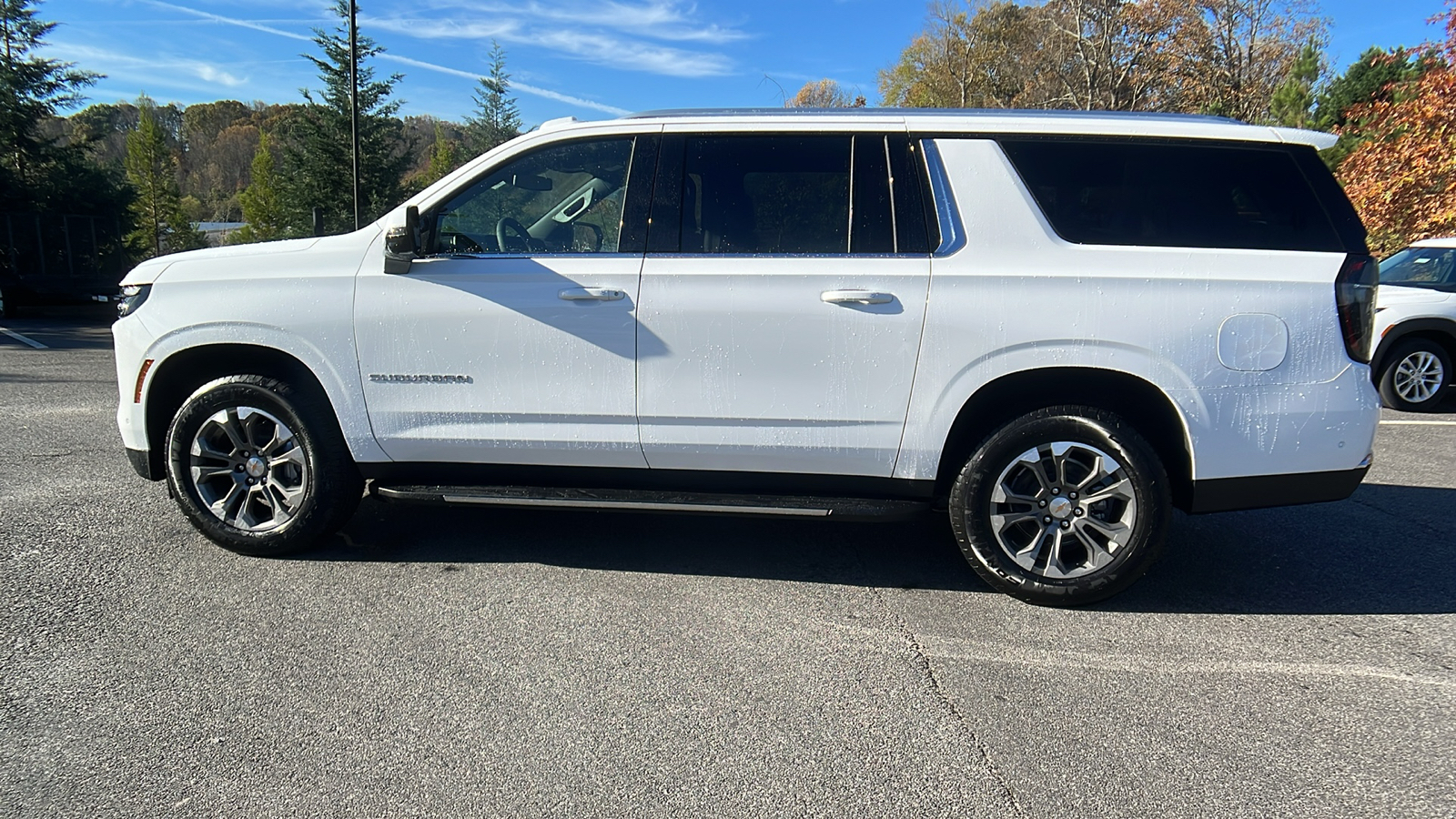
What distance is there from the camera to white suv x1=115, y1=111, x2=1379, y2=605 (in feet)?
11.4

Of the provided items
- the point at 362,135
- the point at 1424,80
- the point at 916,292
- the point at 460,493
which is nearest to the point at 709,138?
the point at 916,292

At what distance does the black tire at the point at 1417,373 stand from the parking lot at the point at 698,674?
4780 millimetres

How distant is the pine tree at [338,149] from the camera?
3381 centimetres

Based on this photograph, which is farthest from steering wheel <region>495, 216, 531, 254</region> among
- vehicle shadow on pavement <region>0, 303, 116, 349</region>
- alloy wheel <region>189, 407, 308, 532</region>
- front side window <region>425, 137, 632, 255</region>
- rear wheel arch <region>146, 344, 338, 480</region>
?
vehicle shadow on pavement <region>0, 303, 116, 349</region>

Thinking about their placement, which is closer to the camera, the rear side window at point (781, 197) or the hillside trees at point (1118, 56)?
the rear side window at point (781, 197)

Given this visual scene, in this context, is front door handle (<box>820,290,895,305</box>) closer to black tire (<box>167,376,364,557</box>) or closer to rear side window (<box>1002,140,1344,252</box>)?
rear side window (<box>1002,140,1344,252</box>)

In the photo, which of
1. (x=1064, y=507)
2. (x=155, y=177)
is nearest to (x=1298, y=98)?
(x=1064, y=507)

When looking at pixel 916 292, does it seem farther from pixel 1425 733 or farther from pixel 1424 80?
pixel 1424 80

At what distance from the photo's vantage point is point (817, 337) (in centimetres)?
359

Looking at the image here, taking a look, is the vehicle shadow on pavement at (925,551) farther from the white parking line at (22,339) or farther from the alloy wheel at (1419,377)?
the white parking line at (22,339)

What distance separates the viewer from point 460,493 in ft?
12.9

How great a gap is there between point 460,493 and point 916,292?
2.16 metres

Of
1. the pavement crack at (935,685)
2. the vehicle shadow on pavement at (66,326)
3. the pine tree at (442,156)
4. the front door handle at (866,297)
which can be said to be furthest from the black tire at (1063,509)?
the pine tree at (442,156)

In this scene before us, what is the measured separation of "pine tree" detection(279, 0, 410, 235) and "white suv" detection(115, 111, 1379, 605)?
106 feet
